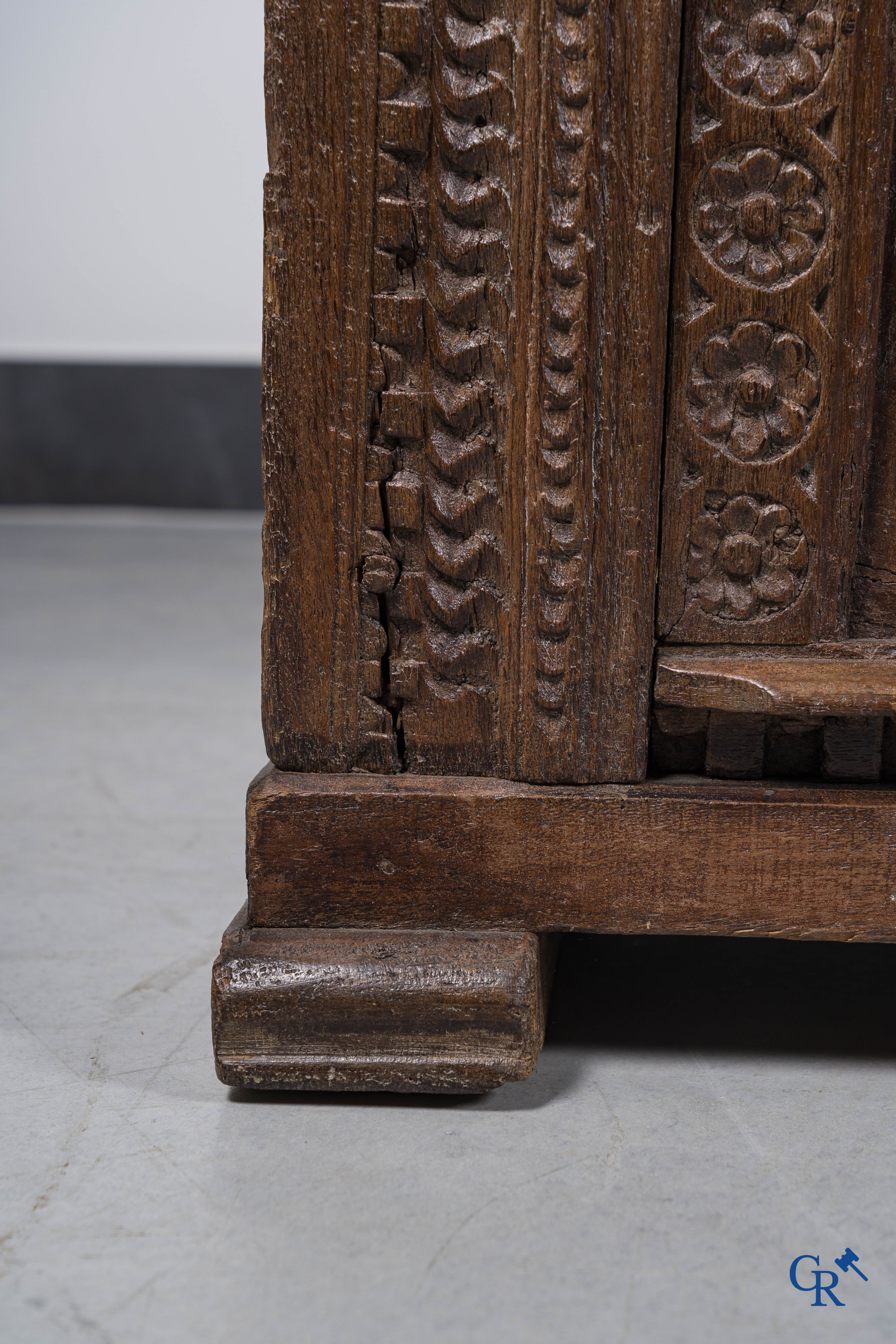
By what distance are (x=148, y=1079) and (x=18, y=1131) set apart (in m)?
0.11

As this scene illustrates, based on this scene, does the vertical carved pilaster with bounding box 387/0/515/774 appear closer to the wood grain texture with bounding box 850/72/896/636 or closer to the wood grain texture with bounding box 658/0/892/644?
the wood grain texture with bounding box 658/0/892/644

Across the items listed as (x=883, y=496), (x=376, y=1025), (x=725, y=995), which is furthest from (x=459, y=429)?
(x=725, y=995)

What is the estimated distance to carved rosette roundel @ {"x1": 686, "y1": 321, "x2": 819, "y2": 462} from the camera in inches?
35.2

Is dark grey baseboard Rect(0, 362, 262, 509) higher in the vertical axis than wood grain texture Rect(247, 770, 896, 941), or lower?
lower

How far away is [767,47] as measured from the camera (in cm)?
86

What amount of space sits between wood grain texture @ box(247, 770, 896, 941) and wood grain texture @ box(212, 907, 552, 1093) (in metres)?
0.05

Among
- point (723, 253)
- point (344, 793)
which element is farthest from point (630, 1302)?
point (723, 253)

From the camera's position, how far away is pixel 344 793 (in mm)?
938

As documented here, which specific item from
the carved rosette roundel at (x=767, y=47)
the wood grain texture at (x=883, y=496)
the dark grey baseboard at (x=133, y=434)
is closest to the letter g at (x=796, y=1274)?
the wood grain texture at (x=883, y=496)

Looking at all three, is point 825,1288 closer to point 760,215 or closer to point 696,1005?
point 696,1005

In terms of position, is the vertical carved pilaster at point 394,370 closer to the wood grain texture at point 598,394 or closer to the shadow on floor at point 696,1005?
the wood grain texture at point 598,394

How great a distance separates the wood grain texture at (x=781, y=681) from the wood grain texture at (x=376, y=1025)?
0.80 ft

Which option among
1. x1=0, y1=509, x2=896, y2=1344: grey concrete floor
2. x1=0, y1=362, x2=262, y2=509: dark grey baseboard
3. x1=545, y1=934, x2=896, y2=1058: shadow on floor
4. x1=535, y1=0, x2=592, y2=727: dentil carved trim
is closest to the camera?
x1=0, y1=509, x2=896, y2=1344: grey concrete floor

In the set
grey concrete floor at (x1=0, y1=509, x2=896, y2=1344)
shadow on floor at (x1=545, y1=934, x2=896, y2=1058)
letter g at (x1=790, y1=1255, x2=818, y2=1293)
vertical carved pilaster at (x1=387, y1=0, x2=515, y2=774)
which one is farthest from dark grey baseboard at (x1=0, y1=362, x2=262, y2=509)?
letter g at (x1=790, y1=1255, x2=818, y2=1293)
